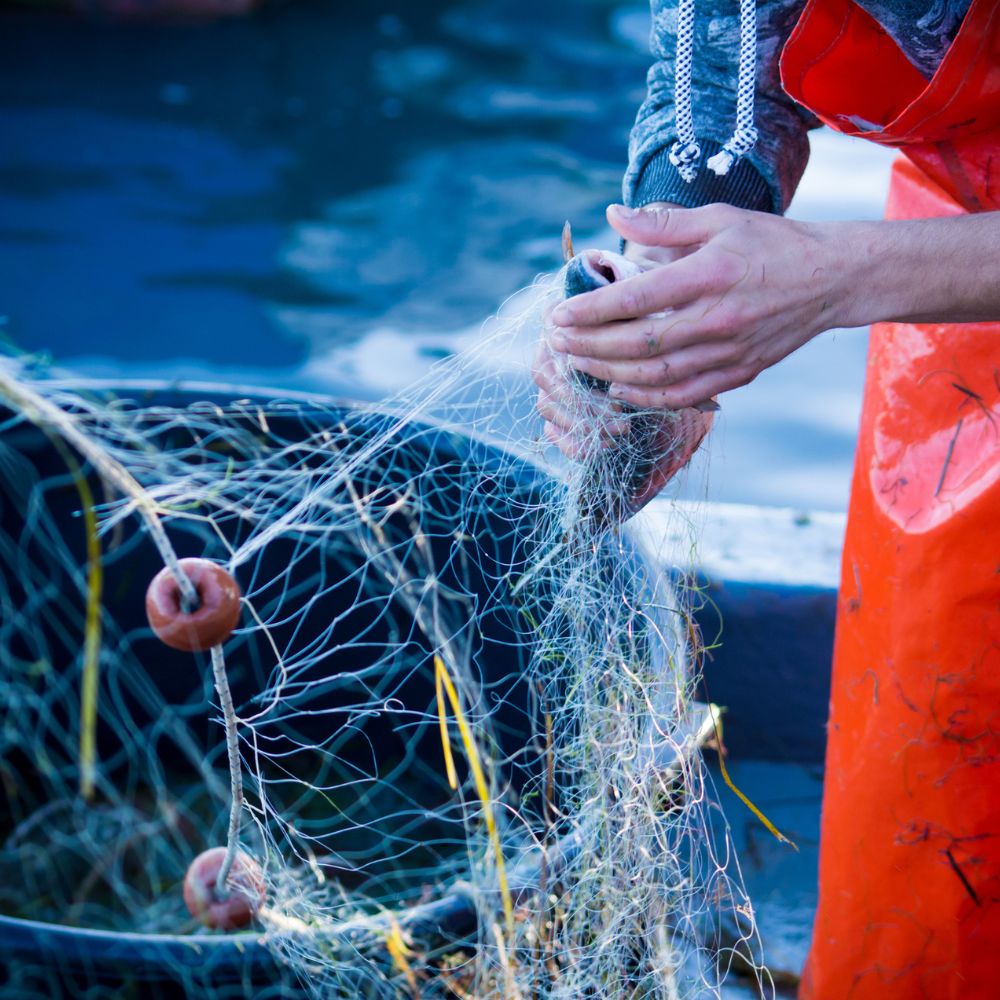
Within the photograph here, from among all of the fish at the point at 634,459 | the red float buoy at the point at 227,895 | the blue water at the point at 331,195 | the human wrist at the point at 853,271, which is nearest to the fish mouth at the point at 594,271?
the fish at the point at 634,459

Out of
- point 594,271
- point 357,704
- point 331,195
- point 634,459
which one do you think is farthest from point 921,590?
point 331,195

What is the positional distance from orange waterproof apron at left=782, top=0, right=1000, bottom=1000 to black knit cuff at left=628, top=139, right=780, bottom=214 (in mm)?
65

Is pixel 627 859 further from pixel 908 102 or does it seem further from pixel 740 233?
pixel 908 102

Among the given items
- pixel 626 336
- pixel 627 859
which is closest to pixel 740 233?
pixel 626 336

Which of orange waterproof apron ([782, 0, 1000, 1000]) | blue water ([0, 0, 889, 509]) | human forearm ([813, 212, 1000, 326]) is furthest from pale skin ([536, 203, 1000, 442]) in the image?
blue water ([0, 0, 889, 509])

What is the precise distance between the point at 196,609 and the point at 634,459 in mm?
304

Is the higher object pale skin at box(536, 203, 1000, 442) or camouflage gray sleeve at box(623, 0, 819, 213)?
camouflage gray sleeve at box(623, 0, 819, 213)

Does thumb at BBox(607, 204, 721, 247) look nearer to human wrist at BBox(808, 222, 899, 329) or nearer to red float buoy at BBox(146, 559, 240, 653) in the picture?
human wrist at BBox(808, 222, 899, 329)

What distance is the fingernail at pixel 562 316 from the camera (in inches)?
25.7

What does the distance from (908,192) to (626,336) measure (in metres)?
0.36

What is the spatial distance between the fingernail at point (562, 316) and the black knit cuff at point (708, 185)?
0.20m

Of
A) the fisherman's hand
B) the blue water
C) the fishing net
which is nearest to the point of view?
the fisherman's hand

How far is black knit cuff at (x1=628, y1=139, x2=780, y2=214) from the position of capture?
0.81 m

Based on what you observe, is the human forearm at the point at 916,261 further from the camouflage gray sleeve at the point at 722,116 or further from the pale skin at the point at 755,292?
the camouflage gray sleeve at the point at 722,116
